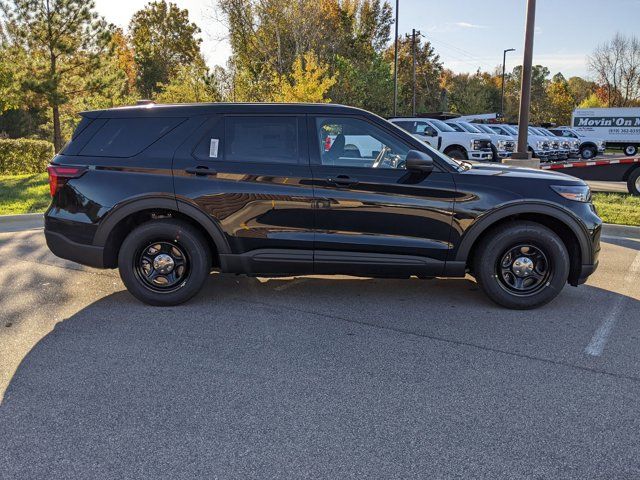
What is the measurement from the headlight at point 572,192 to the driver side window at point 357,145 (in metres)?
1.35

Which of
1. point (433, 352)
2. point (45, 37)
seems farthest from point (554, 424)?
point (45, 37)

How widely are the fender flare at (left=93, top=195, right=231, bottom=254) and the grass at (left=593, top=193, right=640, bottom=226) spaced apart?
6.94 metres

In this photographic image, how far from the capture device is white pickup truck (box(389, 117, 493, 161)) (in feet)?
59.4

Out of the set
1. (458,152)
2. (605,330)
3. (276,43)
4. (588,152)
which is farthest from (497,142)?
(605,330)

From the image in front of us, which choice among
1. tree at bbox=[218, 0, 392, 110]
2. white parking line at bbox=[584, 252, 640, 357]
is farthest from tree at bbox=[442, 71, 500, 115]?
white parking line at bbox=[584, 252, 640, 357]

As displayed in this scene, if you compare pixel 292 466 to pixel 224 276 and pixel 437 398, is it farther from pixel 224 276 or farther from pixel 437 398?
pixel 224 276

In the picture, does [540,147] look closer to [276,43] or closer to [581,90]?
[276,43]

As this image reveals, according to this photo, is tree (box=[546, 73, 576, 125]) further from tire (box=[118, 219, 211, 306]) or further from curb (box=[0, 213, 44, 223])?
tire (box=[118, 219, 211, 306])

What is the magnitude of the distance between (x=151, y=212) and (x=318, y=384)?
7.95 ft

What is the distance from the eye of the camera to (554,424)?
3041 millimetres

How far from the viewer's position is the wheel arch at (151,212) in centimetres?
483

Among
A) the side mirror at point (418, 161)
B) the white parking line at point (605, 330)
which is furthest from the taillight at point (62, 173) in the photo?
the white parking line at point (605, 330)

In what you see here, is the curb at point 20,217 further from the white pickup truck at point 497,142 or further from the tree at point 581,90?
the tree at point 581,90

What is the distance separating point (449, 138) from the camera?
59.5ft
